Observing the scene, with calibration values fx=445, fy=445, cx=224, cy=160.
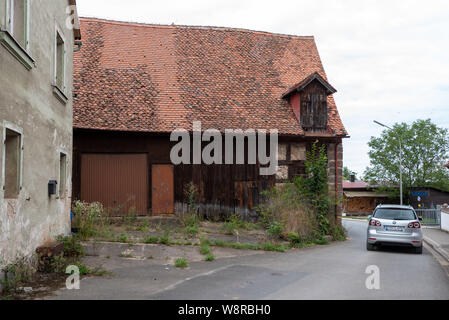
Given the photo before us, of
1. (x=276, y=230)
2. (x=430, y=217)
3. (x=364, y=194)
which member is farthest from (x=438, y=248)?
(x=364, y=194)

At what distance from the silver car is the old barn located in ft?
14.9

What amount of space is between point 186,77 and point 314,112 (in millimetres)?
5840

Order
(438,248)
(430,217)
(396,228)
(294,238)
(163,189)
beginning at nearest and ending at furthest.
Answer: (396,228) < (294,238) < (438,248) < (163,189) < (430,217)


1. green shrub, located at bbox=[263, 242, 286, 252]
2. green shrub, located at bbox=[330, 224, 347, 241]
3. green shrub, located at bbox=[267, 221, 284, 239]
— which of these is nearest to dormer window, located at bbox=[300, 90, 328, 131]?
green shrub, located at bbox=[330, 224, 347, 241]

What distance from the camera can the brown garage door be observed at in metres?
16.8

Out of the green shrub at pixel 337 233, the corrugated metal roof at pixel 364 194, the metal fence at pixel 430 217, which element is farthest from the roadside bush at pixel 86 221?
the corrugated metal roof at pixel 364 194

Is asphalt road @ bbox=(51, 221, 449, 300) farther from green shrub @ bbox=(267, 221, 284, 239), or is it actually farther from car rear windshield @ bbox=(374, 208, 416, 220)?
green shrub @ bbox=(267, 221, 284, 239)

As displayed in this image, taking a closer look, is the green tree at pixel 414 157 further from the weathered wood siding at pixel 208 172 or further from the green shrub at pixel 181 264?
the green shrub at pixel 181 264

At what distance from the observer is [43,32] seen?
9609mm

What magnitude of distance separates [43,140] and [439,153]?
51458 mm

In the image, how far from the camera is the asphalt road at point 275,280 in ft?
24.1

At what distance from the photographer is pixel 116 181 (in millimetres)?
17078

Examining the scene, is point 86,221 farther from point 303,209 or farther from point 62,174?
point 303,209

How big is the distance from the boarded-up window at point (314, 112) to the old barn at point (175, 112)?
44 millimetres
